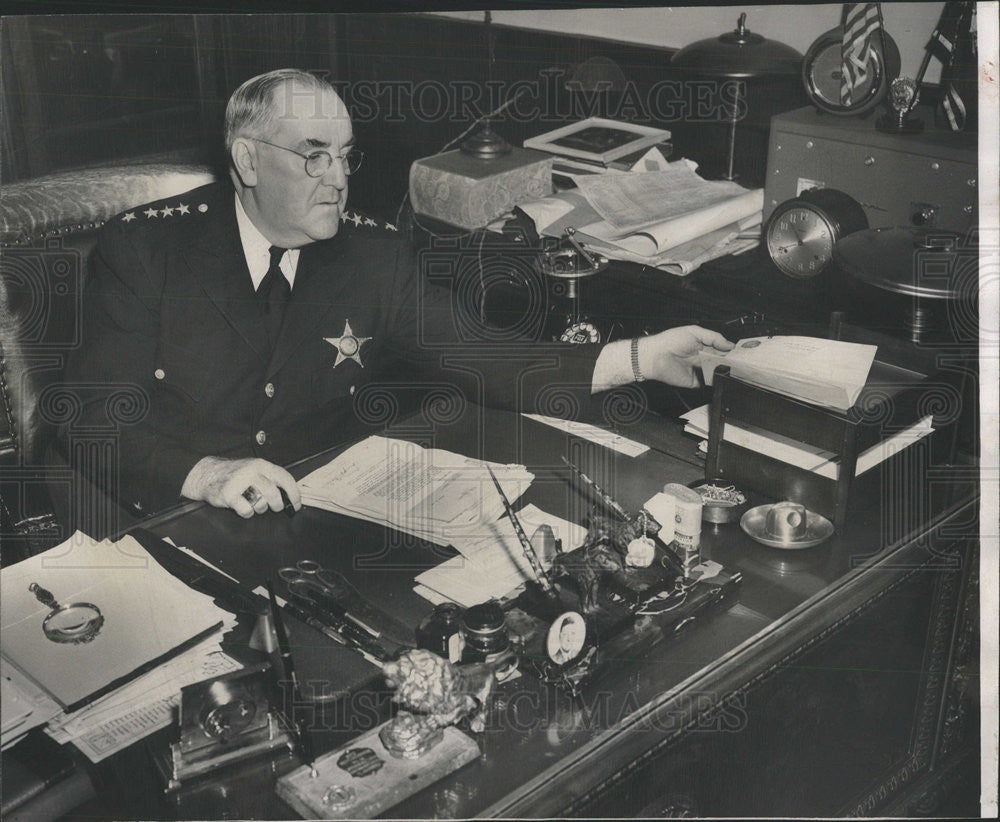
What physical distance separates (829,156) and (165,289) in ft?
5.04

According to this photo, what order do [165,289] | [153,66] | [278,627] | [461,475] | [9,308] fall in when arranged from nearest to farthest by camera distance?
1. [278,627]
2. [461,475]
3. [9,308]
4. [165,289]
5. [153,66]

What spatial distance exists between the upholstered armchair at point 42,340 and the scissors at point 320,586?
0.56m

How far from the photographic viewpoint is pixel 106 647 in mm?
1403

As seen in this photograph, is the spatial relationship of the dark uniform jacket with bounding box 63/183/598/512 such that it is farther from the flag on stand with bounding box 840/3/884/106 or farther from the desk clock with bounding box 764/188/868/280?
the flag on stand with bounding box 840/3/884/106

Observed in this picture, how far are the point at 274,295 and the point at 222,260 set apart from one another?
0.44 feet

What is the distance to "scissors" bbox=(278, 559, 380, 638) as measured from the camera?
1.46 metres

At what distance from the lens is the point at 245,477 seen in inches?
67.3

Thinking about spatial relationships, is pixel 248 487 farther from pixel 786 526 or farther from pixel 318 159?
pixel 786 526

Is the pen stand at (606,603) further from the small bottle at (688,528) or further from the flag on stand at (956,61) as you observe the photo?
the flag on stand at (956,61)

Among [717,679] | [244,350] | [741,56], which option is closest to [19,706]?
[717,679]

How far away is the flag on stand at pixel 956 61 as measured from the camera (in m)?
2.13

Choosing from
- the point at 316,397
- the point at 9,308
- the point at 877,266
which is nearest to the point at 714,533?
the point at 877,266

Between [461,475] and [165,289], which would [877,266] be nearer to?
[461,475]

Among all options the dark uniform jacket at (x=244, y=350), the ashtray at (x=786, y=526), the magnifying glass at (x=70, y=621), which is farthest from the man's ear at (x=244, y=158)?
the ashtray at (x=786, y=526)
